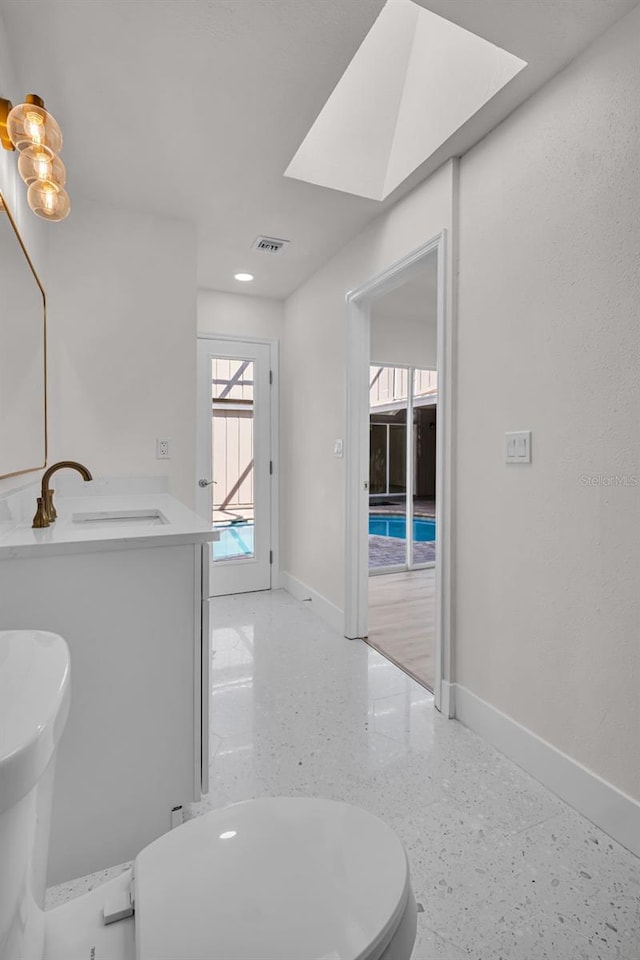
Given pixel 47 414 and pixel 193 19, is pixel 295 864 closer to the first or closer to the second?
pixel 193 19

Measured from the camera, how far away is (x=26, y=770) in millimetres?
461

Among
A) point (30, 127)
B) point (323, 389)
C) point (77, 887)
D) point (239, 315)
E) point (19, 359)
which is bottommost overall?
point (77, 887)

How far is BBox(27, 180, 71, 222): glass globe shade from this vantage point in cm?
158

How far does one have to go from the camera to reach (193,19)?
149 cm

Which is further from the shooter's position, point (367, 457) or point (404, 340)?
point (404, 340)

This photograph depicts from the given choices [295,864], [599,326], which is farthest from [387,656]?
[295,864]

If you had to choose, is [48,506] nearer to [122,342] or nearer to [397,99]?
[122,342]

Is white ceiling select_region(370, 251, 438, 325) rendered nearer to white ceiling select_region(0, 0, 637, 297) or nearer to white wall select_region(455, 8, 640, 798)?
white ceiling select_region(0, 0, 637, 297)

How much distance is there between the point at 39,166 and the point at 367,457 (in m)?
2.01

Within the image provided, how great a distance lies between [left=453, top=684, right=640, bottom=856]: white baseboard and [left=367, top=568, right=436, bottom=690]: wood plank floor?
1.37ft

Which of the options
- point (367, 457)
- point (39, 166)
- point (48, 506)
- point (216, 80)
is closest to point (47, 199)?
point (39, 166)

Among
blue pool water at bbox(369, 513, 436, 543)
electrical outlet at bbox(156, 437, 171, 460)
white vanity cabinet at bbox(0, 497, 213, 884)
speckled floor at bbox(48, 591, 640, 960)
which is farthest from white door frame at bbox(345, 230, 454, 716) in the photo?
blue pool water at bbox(369, 513, 436, 543)

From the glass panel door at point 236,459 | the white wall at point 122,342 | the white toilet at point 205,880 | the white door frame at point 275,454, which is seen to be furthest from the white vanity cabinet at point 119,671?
the white door frame at point 275,454

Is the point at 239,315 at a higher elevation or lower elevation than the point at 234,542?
higher
